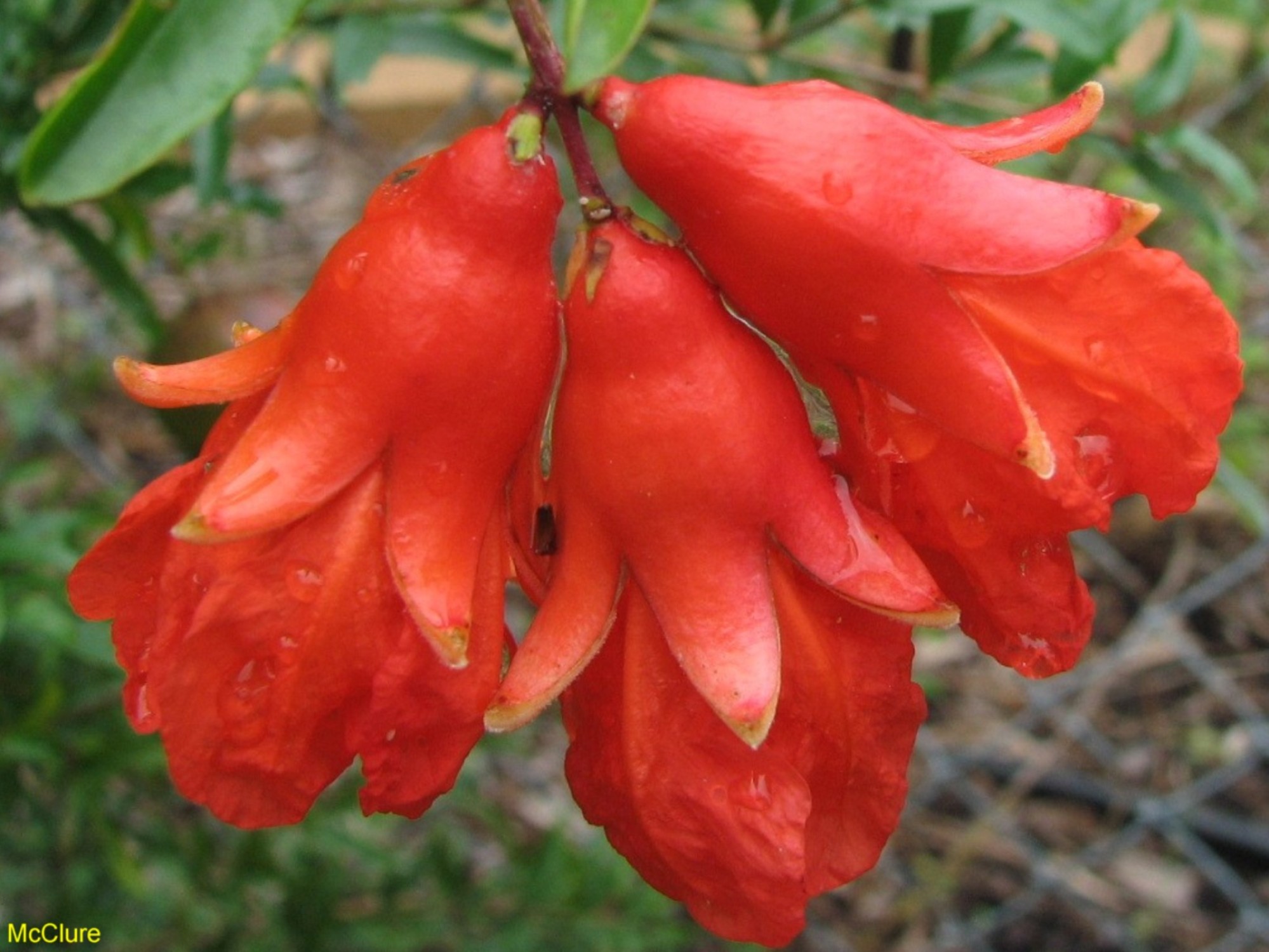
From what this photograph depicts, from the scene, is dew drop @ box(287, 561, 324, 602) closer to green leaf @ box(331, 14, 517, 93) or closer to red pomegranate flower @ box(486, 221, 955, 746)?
red pomegranate flower @ box(486, 221, 955, 746)

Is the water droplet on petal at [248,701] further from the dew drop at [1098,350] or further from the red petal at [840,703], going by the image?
the dew drop at [1098,350]

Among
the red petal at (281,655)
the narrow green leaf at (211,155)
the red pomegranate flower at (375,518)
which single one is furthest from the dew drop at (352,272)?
the narrow green leaf at (211,155)

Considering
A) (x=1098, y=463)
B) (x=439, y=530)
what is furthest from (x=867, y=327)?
(x=439, y=530)

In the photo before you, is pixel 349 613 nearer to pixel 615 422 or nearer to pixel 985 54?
pixel 615 422

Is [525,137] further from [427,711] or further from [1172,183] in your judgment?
[1172,183]

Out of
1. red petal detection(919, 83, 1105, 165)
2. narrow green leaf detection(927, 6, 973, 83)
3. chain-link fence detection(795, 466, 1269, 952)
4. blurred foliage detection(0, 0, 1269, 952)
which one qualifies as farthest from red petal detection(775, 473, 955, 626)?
chain-link fence detection(795, 466, 1269, 952)
